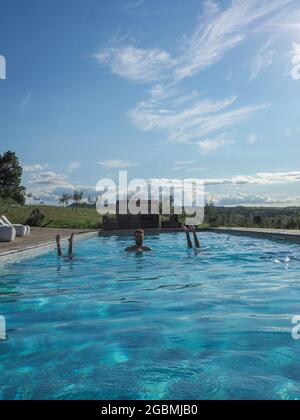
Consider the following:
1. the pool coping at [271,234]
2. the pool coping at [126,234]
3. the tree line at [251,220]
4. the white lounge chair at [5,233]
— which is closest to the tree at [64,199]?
the tree line at [251,220]

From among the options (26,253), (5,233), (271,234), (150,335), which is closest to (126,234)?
(5,233)

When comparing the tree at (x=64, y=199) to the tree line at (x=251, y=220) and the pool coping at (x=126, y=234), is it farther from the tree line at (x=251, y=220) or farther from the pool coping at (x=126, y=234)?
the pool coping at (x=126, y=234)

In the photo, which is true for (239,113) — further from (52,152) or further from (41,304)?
(41,304)

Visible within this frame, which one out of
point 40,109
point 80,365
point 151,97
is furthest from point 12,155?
point 80,365

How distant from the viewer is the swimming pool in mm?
3150

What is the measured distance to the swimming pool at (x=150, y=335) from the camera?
10.3ft

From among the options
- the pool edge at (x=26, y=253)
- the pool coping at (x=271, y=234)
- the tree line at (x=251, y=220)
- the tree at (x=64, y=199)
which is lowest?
the pool edge at (x=26, y=253)

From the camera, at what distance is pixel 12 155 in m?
27.4

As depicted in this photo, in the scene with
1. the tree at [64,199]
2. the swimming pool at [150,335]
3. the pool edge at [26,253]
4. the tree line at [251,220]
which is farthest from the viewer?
the tree at [64,199]

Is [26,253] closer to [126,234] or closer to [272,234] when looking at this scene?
[272,234]

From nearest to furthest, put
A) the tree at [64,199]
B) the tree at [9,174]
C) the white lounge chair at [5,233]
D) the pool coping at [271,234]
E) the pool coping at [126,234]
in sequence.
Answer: the pool coping at [126,234] → the pool coping at [271,234] → the white lounge chair at [5,233] → the tree at [9,174] → the tree at [64,199]

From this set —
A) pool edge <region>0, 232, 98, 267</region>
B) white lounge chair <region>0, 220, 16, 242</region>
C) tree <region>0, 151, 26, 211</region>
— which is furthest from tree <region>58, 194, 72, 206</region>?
pool edge <region>0, 232, 98, 267</region>

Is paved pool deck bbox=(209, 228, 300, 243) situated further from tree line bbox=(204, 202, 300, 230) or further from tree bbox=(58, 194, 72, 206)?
tree bbox=(58, 194, 72, 206)

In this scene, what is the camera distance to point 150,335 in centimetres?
445
